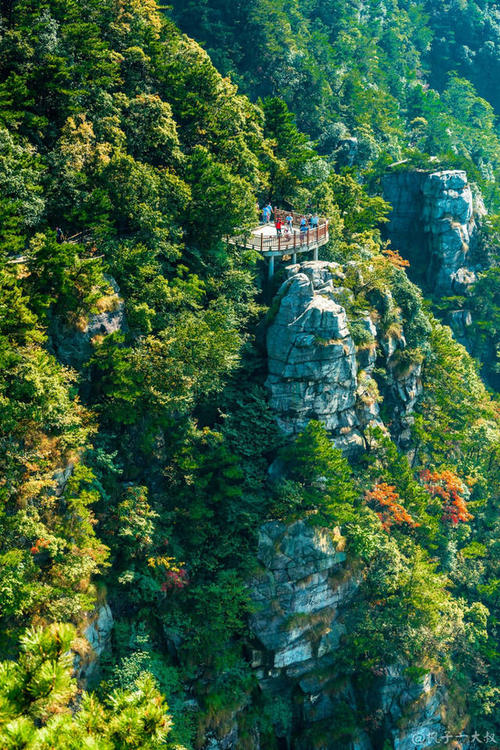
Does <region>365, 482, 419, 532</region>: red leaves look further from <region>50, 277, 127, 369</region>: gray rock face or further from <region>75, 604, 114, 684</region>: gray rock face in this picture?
<region>50, 277, 127, 369</region>: gray rock face

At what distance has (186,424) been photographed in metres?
26.7

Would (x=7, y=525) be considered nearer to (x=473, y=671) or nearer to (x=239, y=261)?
(x=239, y=261)

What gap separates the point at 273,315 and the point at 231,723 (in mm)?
18859

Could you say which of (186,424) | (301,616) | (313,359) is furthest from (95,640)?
(313,359)

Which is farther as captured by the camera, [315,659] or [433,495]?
[433,495]

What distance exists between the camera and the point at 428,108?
241 feet

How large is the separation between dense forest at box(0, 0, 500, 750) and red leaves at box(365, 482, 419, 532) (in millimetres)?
207

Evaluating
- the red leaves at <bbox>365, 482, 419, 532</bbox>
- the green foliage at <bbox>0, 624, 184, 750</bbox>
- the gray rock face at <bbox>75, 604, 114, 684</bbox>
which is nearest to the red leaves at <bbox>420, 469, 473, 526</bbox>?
the red leaves at <bbox>365, 482, 419, 532</bbox>

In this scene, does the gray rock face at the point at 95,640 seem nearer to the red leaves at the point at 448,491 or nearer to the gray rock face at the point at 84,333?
the gray rock face at the point at 84,333

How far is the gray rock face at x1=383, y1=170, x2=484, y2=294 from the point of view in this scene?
55188 mm

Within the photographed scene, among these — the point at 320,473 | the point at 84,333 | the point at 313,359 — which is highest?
the point at 84,333

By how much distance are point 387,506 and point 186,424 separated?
13764 mm

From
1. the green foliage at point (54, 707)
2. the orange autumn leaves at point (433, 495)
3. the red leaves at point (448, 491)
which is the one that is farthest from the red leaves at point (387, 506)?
the green foliage at point (54, 707)

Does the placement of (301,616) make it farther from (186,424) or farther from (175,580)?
(186,424)
